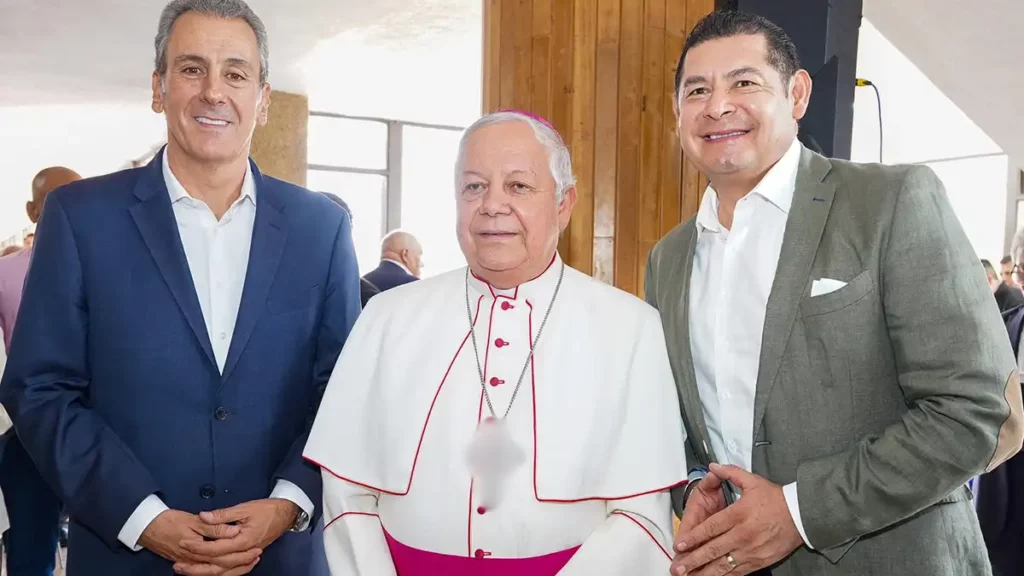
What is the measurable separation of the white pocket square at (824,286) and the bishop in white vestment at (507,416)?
34cm

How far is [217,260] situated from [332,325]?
30 cm

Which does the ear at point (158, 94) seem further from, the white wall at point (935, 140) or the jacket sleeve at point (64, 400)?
the white wall at point (935, 140)

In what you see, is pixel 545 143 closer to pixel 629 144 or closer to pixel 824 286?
pixel 824 286

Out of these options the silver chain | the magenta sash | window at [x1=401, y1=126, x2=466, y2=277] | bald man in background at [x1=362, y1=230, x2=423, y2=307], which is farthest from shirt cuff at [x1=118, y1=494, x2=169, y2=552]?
window at [x1=401, y1=126, x2=466, y2=277]

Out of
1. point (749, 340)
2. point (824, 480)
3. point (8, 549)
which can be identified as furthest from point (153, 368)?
point (8, 549)

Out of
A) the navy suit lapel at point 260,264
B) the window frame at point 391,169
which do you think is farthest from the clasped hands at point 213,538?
the window frame at point 391,169

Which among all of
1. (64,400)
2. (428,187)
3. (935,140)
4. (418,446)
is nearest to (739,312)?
(418,446)

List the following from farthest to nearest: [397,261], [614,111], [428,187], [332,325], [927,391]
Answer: [428,187] → [397,261] → [614,111] → [332,325] → [927,391]

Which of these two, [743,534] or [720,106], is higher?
[720,106]

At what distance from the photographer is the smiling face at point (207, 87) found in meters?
1.94

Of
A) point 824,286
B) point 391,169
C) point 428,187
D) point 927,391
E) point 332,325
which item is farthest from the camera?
point 428,187

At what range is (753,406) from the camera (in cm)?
184

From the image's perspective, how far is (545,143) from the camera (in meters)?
1.90

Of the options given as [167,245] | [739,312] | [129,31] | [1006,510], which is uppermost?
[129,31]
